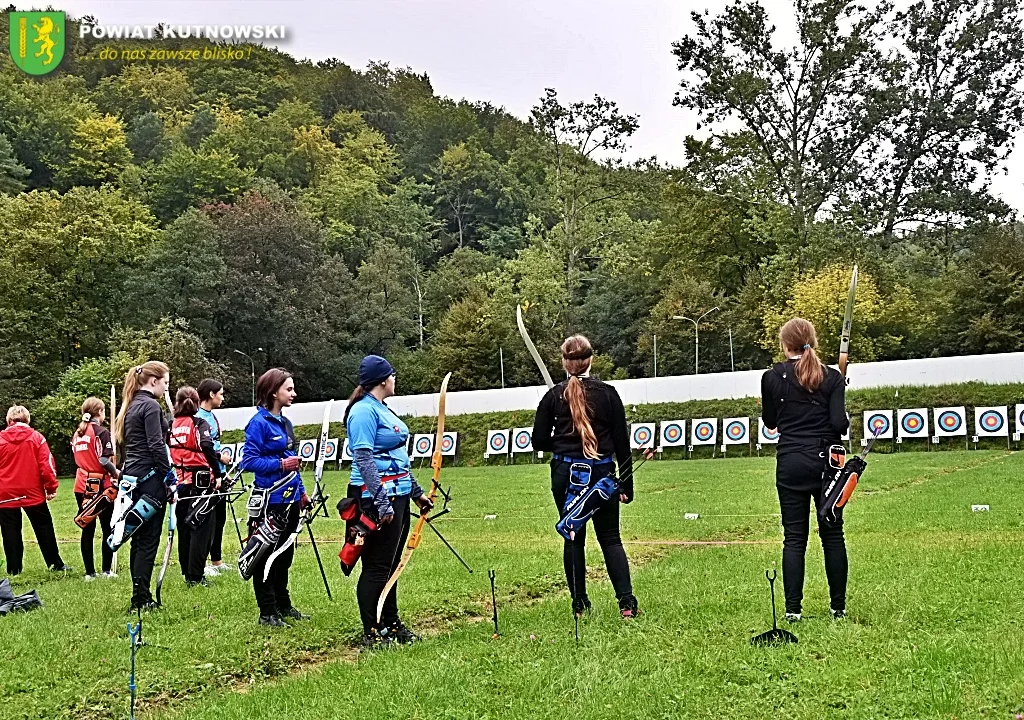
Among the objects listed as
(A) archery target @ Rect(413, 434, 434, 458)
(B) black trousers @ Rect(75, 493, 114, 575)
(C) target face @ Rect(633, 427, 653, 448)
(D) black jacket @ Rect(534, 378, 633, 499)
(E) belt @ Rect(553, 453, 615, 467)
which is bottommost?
(A) archery target @ Rect(413, 434, 434, 458)

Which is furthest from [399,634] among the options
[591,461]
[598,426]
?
[598,426]

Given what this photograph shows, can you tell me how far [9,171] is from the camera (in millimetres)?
57688

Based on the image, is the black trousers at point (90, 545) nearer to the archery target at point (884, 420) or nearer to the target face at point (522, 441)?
the target face at point (522, 441)

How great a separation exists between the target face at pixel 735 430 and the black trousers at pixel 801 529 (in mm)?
17943

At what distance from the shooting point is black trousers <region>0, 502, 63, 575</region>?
8727mm

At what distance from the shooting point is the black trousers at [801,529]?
529 cm

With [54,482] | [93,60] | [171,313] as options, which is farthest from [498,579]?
[93,60]

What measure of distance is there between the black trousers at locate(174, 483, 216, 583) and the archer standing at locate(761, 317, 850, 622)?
16.0 ft

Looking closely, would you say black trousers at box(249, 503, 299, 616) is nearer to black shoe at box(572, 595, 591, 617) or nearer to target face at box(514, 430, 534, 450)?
black shoe at box(572, 595, 591, 617)

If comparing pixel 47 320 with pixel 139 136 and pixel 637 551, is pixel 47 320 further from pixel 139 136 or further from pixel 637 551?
pixel 637 551

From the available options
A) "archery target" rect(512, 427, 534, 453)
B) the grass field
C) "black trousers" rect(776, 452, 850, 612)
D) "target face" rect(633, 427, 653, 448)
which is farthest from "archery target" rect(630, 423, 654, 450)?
"black trousers" rect(776, 452, 850, 612)

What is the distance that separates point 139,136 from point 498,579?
70.0m

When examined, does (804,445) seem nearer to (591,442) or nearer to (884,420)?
(591,442)

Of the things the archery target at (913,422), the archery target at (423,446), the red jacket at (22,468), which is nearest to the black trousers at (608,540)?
the red jacket at (22,468)
